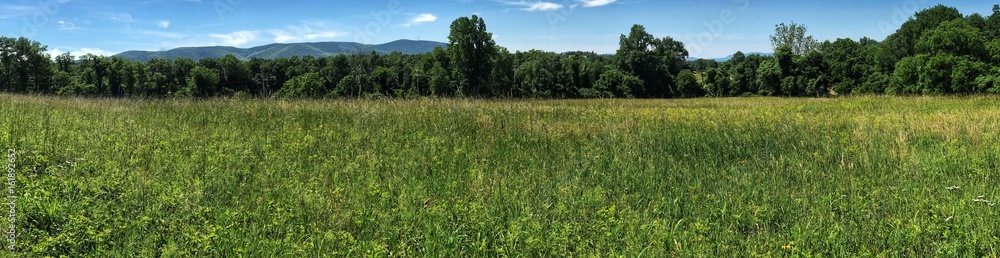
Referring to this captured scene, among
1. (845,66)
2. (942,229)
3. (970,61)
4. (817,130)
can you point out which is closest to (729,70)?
(845,66)

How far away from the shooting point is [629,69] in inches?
3206

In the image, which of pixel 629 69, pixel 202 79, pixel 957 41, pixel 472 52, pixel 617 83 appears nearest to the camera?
pixel 957 41

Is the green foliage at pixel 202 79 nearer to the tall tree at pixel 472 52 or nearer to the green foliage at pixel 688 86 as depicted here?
the tall tree at pixel 472 52

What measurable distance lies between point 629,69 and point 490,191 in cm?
8168

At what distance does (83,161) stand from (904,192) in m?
7.97

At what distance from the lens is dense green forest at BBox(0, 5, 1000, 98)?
122 ft

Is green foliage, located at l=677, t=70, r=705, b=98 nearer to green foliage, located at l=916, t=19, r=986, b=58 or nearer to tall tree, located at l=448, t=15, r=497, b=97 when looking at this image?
tall tree, located at l=448, t=15, r=497, b=97

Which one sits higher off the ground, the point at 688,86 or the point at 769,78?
the point at 769,78
